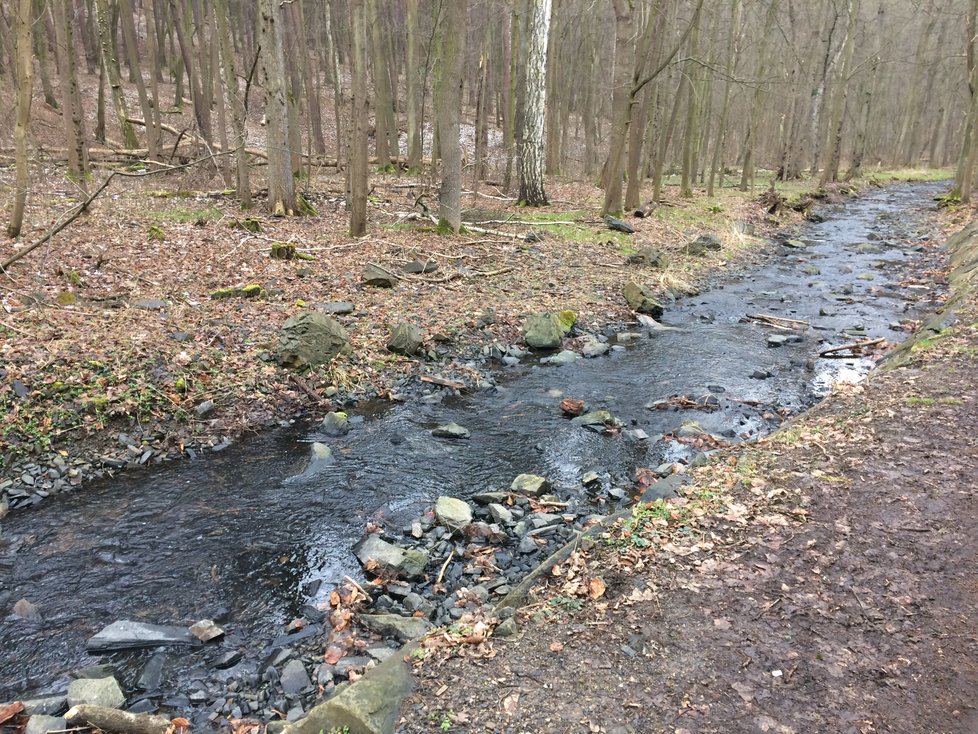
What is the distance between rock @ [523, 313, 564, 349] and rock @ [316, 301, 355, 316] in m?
2.89

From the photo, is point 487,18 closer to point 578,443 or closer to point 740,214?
point 740,214

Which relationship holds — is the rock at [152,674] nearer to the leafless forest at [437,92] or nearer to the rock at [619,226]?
the leafless forest at [437,92]

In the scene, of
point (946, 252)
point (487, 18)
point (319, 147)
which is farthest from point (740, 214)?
point (319, 147)

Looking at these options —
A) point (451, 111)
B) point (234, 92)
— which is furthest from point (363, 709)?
point (234, 92)

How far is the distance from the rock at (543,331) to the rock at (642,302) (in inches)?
84.4

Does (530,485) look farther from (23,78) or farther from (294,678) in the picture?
(23,78)

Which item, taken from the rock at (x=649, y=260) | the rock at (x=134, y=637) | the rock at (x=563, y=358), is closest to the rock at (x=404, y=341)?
the rock at (x=563, y=358)

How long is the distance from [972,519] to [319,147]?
23774mm

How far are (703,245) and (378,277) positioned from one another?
9.24 meters

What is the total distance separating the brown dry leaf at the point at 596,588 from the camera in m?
3.75

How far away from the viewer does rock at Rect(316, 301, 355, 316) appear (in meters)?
9.52

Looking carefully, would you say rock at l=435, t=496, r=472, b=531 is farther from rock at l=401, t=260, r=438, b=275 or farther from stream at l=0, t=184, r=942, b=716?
rock at l=401, t=260, r=438, b=275

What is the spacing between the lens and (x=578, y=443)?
23.0 ft

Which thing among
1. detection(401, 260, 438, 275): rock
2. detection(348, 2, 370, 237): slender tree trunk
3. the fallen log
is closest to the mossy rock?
detection(401, 260, 438, 275): rock
